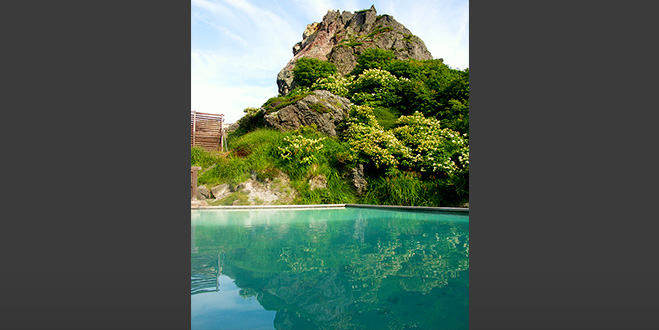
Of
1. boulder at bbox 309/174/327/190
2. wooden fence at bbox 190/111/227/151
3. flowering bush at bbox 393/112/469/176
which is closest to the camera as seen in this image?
flowering bush at bbox 393/112/469/176

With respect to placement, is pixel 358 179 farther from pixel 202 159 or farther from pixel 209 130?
pixel 209 130

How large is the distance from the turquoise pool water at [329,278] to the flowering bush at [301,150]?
170 inches

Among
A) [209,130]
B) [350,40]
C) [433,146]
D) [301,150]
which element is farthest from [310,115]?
[350,40]

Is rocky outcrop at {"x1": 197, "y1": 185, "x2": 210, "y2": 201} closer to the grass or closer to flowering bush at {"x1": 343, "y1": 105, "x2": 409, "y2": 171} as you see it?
the grass

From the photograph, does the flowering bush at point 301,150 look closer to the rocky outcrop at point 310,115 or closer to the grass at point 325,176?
the grass at point 325,176

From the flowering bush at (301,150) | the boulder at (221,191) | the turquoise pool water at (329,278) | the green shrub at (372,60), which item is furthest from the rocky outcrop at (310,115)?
the turquoise pool water at (329,278)

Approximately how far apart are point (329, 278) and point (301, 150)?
23.0 feet

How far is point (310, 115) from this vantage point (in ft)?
37.0

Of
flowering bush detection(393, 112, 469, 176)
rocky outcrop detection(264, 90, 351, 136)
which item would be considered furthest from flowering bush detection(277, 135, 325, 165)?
flowering bush detection(393, 112, 469, 176)

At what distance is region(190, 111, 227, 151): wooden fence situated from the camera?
1359 cm

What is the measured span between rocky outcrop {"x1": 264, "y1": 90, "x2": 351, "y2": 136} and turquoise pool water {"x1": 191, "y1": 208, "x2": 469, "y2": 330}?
6411mm

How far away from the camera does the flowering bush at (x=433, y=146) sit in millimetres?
8156
